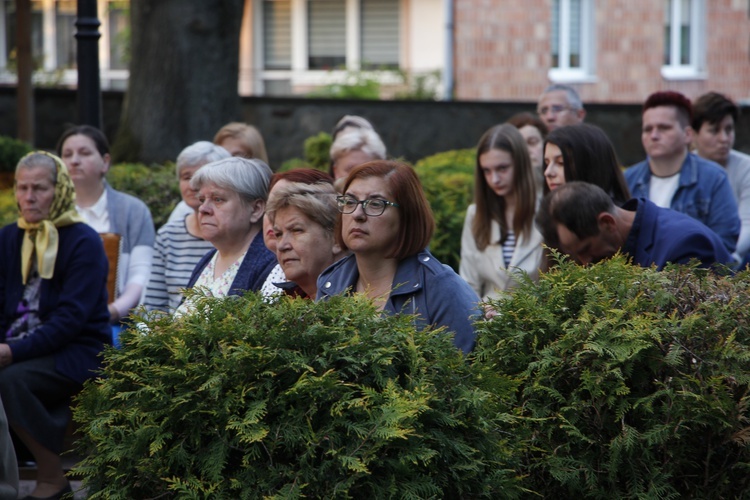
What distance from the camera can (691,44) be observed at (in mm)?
26547

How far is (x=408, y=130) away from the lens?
17.6 metres

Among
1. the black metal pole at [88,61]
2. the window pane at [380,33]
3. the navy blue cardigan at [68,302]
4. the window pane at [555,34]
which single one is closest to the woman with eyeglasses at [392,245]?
the navy blue cardigan at [68,302]

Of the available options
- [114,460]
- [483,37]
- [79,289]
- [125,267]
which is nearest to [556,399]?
[114,460]

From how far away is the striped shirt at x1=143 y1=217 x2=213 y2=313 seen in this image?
664 centimetres

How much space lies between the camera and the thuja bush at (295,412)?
3365mm

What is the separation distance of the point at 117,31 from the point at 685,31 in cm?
1604

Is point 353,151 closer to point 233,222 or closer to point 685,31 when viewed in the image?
point 233,222

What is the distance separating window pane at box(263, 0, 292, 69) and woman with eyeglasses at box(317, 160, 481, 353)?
25.8m

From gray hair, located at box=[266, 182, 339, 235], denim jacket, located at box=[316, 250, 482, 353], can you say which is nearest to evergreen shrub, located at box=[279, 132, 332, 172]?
gray hair, located at box=[266, 182, 339, 235]

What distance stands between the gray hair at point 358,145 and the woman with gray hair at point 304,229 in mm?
2804

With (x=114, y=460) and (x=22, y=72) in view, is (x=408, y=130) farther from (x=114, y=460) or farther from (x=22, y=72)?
(x=114, y=460)

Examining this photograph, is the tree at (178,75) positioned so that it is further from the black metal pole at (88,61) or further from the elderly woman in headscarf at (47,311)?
the elderly woman in headscarf at (47,311)

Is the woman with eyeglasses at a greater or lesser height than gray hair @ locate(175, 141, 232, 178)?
lesser

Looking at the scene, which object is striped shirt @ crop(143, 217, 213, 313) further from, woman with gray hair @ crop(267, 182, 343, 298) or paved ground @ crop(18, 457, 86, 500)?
woman with gray hair @ crop(267, 182, 343, 298)
